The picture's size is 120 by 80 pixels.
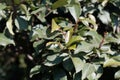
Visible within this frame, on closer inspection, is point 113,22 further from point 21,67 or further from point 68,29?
point 21,67

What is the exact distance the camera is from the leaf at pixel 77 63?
1.74 metres

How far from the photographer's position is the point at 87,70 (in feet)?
5.80

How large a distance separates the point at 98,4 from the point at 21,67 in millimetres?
2641

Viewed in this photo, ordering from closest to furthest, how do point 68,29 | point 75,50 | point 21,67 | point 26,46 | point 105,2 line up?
point 75,50, point 68,29, point 105,2, point 26,46, point 21,67

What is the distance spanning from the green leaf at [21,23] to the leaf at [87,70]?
16.9 inches

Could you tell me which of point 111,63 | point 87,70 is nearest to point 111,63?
point 111,63

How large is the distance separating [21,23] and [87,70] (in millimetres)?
482

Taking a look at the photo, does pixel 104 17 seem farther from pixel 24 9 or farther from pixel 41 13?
pixel 24 9

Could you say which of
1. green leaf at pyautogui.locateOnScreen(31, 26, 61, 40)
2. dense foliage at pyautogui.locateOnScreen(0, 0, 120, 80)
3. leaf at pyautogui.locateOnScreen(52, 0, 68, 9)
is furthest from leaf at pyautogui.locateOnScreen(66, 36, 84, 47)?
leaf at pyautogui.locateOnScreen(52, 0, 68, 9)

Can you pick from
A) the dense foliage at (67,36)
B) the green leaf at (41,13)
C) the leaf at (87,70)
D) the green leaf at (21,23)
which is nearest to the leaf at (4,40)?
the dense foliage at (67,36)

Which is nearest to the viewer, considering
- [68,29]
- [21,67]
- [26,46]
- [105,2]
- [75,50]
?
[75,50]

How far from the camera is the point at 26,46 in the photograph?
2.36 m

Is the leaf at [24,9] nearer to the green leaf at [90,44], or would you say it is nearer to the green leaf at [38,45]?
the green leaf at [38,45]

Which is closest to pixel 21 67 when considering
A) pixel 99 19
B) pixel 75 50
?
pixel 99 19
